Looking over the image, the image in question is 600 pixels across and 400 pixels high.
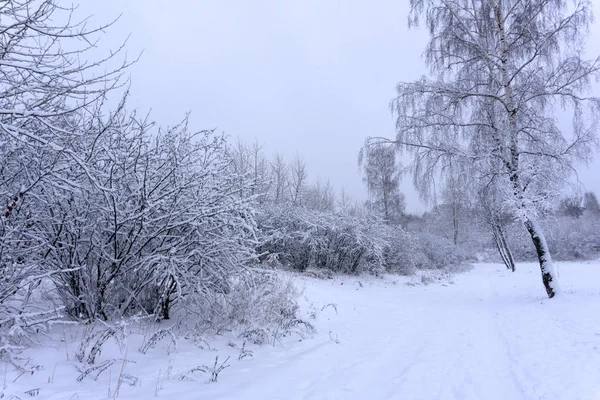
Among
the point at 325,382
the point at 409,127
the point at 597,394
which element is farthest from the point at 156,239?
the point at 409,127

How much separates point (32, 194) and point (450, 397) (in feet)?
14.7

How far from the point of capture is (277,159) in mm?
33531

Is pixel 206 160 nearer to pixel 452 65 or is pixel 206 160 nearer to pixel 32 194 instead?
pixel 32 194

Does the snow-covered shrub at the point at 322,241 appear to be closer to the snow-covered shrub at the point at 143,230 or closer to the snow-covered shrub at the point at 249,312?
the snow-covered shrub at the point at 249,312

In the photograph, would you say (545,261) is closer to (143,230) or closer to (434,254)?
(143,230)

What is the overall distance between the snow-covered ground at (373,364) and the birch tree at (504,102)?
3302 millimetres

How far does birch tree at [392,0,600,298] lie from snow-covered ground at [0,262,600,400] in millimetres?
3302

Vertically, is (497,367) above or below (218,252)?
below

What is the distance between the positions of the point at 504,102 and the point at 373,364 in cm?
851

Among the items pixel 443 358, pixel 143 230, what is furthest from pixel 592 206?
pixel 143 230

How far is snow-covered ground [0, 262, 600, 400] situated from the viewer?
304cm

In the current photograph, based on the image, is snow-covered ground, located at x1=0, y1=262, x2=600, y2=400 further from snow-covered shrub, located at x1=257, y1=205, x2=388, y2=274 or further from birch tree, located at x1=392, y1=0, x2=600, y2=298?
snow-covered shrub, located at x1=257, y1=205, x2=388, y2=274

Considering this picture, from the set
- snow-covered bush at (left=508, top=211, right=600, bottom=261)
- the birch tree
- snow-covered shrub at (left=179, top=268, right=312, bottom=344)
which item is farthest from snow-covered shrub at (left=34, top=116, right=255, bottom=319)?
snow-covered bush at (left=508, top=211, right=600, bottom=261)

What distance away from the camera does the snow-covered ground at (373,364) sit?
9.97 feet
